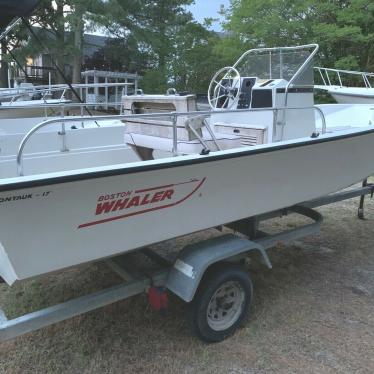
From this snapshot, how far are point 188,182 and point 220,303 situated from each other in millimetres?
901

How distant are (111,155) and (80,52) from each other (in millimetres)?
14161

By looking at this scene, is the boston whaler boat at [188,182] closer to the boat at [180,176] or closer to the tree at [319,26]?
the boat at [180,176]

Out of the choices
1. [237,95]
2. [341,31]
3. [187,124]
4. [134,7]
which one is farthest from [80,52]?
[187,124]

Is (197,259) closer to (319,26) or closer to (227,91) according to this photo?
(227,91)

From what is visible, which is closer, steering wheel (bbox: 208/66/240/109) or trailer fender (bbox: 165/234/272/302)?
trailer fender (bbox: 165/234/272/302)

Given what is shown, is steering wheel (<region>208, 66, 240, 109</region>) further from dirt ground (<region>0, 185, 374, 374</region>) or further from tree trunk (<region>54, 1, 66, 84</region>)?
tree trunk (<region>54, 1, 66, 84</region>)

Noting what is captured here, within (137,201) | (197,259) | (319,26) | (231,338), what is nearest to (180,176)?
(137,201)

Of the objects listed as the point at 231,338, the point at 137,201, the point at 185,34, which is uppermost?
the point at 185,34

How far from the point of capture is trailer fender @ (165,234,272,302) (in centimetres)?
274

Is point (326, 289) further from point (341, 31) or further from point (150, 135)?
point (341, 31)

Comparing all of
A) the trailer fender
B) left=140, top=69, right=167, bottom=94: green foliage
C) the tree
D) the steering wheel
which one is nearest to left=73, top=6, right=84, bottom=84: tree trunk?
left=140, top=69, right=167, bottom=94: green foliage

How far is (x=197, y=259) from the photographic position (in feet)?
9.31

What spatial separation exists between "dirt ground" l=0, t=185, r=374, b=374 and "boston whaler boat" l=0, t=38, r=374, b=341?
23cm

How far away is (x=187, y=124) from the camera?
3.06 metres
